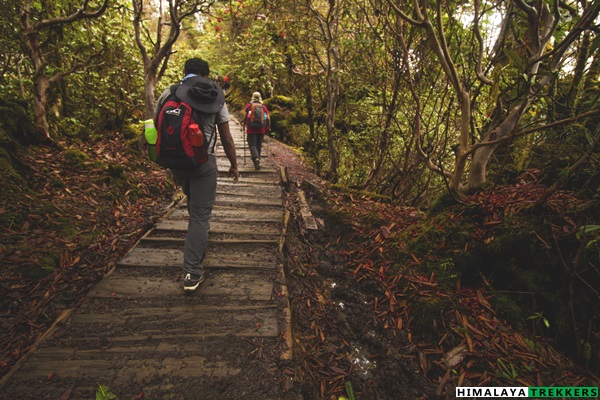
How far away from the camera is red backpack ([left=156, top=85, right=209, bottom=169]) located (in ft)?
9.59

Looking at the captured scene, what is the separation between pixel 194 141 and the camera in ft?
9.67

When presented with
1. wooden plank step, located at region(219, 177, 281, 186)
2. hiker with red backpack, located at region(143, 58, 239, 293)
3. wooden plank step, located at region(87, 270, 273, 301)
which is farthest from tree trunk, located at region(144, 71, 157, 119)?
wooden plank step, located at region(87, 270, 273, 301)

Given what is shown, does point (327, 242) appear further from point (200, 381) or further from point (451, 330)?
point (200, 381)

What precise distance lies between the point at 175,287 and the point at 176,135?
71.0 inches

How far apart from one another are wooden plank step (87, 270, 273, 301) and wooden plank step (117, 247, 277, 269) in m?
0.21

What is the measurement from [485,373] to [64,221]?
5.70 meters

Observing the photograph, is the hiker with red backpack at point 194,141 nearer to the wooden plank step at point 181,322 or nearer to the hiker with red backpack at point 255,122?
the wooden plank step at point 181,322

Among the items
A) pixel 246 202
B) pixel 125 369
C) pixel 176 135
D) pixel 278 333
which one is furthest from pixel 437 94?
pixel 125 369

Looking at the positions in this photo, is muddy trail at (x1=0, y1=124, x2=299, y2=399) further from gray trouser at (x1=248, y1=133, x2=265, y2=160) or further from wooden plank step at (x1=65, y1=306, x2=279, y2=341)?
gray trouser at (x1=248, y1=133, x2=265, y2=160)

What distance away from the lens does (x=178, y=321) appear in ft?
9.51

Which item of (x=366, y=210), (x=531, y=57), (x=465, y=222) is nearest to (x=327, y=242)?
(x=366, y=210)

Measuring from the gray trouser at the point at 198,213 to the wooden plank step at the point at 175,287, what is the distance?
0.26 meters

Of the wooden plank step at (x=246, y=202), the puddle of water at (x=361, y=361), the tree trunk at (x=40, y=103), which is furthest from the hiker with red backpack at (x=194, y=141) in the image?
the tree trunk at (x=40, y=103)

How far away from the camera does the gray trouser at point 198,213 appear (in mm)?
3279
